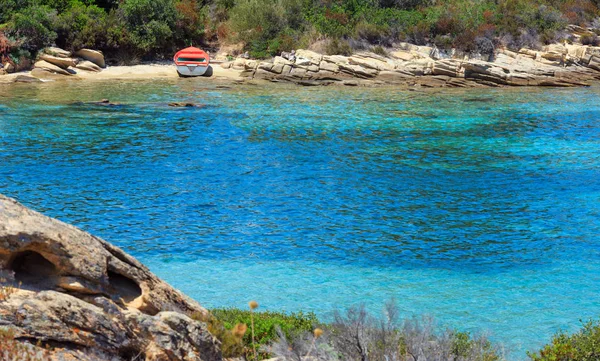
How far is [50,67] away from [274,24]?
14.7 meters

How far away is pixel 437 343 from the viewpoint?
6664 mm

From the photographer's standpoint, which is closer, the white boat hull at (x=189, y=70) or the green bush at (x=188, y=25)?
the white boat hull at (x=189, y=70)

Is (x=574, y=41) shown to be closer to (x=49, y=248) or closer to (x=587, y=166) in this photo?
(x=587, y=166)

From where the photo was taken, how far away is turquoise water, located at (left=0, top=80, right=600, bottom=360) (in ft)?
40.8

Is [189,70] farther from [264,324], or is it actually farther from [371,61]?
[264,324]

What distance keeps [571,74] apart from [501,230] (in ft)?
96.9

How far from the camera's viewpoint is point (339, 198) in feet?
58.6

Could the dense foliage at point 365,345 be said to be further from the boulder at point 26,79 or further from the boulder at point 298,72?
the boulder at point 26,79

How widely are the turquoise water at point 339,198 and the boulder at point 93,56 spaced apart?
913 centimetres

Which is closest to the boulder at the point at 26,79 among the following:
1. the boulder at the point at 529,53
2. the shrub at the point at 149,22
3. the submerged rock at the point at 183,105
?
the shrub at the point at 149,22

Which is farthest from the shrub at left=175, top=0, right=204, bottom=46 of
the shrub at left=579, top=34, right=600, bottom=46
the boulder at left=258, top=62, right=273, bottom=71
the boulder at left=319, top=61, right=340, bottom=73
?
the shrub at left=579, top=34, right=600, bottom=46

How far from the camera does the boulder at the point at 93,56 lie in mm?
41062

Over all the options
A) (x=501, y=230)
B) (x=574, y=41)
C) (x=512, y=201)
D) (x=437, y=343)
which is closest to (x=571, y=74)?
(x=574, y=41)

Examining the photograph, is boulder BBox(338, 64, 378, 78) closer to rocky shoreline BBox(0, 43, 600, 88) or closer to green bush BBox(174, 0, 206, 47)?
rocky shoreline BBox(0, 43, 600, 88)
